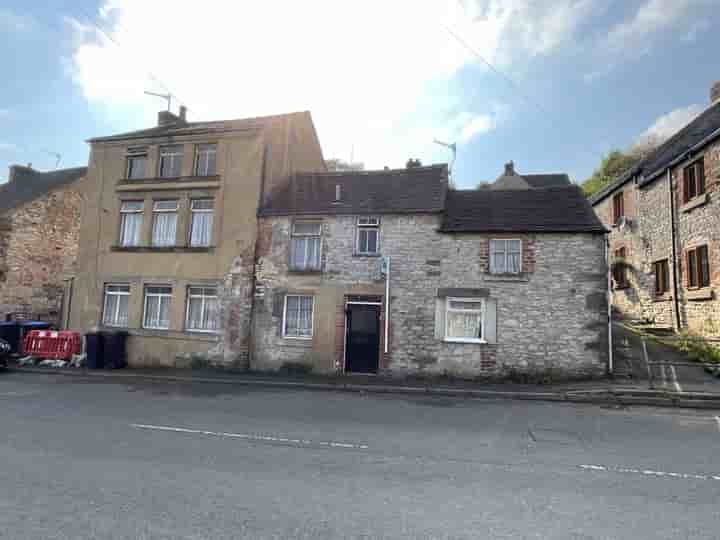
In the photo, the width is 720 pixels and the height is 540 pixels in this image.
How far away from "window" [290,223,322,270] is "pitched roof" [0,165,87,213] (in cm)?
1571

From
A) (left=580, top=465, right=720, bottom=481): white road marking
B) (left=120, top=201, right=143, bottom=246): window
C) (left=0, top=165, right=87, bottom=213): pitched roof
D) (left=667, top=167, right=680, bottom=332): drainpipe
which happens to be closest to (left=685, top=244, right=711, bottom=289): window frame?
(left=667, top=167, right=680, bottom=332): drainpipe

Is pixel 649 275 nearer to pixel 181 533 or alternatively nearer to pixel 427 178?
pixel 427 178

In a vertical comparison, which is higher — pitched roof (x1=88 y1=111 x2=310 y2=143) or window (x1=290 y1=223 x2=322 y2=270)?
pitched roof (x1=88 y1=111 x2=310 y2=143)

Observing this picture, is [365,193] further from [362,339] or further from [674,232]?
[674,232]

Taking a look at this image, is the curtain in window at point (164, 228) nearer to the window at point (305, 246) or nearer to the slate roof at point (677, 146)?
the window at point (305, 246)

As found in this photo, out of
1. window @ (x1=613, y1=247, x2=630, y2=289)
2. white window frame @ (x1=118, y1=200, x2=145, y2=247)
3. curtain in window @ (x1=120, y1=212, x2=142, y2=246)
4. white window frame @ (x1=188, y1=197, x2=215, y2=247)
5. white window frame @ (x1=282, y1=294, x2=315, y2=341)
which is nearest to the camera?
white window frame @ (x1=282, y1=294, x2=315, y2=341)

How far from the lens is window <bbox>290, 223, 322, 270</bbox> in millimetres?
15117

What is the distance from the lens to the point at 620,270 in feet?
71.9

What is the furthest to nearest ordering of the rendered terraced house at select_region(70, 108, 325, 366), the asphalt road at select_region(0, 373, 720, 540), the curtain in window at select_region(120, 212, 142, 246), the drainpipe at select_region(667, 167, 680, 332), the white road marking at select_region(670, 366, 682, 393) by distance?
the curtain in window at select_region(120, 212, 142, 246) → the drainpipe at select_region(667, 167, 680, 332) → the rendered terraced house at select_region(70, 108, 325, 366) → the white road marking at select_region(670, 366, 682, 393) → the asphalt road at select_region(0, 373, 720, 540)

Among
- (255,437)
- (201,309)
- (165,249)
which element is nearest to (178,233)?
A: (165,249)

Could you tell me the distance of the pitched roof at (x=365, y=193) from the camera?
1470cm

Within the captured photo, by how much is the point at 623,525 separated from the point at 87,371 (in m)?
16.1

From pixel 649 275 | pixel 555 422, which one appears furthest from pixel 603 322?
pixel 649 275

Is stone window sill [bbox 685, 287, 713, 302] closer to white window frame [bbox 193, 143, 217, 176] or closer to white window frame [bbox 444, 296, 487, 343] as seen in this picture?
white window frame [bbox 444, 296, 487, 343]
